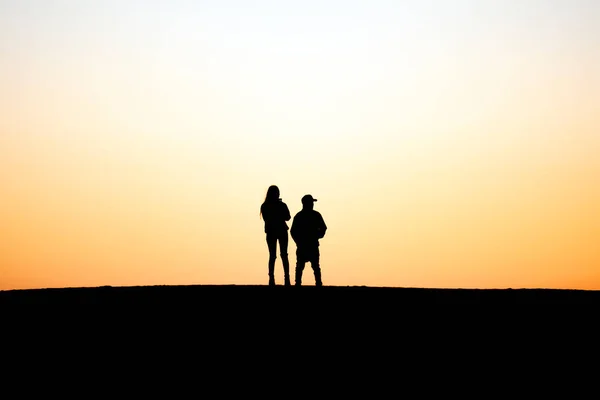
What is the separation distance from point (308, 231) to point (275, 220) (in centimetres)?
71

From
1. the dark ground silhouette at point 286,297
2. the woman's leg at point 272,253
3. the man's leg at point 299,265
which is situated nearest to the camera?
the dark ground silhouette at point 286,297

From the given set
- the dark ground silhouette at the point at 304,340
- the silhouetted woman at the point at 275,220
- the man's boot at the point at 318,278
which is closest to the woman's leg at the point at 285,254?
the silhouetted woman at the point at 275,220

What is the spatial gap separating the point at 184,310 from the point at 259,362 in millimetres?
4384

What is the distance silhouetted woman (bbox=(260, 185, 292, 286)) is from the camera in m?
18.8

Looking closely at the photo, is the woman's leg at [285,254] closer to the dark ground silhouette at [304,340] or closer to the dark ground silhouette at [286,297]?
the dark ground silhouette at [286,297]

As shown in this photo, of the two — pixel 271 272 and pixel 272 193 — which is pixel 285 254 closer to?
pixel 271 272

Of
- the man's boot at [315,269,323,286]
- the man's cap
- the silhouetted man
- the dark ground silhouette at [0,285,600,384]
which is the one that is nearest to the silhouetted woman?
the silhouetted man

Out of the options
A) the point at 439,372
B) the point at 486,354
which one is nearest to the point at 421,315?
the point at 486,354

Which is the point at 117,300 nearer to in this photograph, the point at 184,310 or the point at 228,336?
the point at 184,310

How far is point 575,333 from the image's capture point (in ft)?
41.3

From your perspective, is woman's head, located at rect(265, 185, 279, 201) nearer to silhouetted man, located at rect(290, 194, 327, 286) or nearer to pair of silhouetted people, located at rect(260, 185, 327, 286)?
pair of silhouetted people, located at rect(260, 185, 327, 286)

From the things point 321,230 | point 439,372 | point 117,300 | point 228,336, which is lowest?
point 439,372

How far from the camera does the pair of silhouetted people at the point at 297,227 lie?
18859mm

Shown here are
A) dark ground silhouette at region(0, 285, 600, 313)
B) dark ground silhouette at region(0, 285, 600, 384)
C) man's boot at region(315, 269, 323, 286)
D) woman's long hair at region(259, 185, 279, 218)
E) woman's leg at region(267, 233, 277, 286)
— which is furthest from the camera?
man's boot at region(315, 269, 323, 286)
